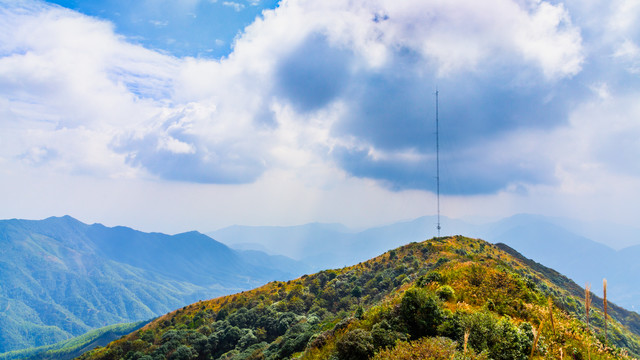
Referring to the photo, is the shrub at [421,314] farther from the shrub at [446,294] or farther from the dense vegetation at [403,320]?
the shrub at [446,294]

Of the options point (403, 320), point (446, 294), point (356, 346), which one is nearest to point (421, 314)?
point (403, 320)

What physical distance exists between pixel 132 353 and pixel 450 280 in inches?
1820

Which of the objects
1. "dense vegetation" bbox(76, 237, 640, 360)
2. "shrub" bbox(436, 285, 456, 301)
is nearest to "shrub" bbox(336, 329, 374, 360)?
"dense vegetation" bbox(76, 237, 640, 360)

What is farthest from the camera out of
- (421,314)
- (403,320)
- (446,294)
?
(446,294)

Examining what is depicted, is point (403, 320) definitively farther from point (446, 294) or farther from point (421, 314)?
point (446, 294)

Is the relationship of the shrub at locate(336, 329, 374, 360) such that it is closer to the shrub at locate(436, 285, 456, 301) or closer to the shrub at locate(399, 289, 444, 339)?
the shrub at locate(399, 289, 444, 339)

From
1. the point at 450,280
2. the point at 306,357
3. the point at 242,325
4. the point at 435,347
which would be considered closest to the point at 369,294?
the point at 242,325

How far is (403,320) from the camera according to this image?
14.9 metres

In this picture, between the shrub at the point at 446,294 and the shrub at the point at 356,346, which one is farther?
the shrub at the point at 446,294

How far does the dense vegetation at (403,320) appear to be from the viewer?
1128cm

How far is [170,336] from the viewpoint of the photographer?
5000 centimetres

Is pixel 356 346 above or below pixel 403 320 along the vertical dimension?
below

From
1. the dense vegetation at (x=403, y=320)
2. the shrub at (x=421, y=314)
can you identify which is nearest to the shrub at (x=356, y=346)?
the dense vegetation at (x=403, y=320)

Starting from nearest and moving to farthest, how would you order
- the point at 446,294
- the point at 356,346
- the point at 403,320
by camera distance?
1. the point at 356,346
2. the point at 403,320
3. the point at 446,294
